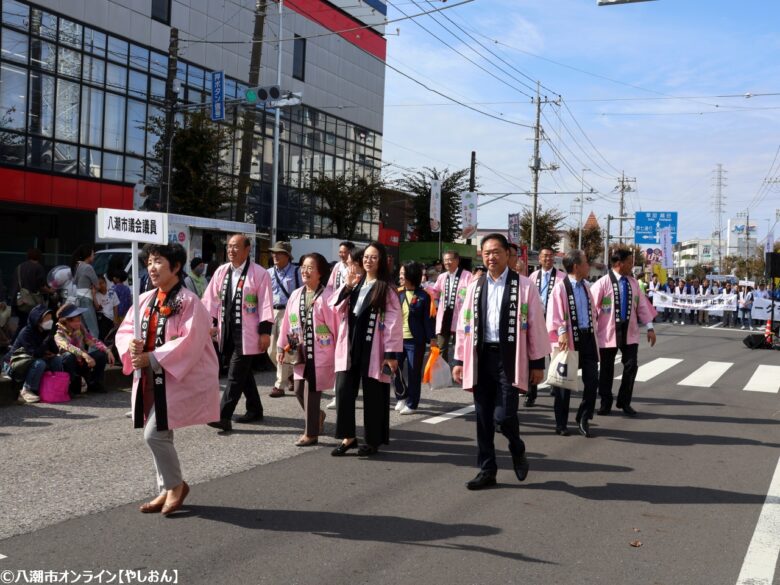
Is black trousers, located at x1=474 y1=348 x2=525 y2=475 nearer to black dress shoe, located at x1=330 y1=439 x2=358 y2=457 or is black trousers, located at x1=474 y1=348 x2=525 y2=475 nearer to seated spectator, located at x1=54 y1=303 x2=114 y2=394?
black dress shoe, located at x1=330 y1=439 x2=358 y2=457

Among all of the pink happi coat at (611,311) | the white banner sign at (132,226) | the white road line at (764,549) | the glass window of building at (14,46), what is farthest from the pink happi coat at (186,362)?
the glass window of building at (14,46)

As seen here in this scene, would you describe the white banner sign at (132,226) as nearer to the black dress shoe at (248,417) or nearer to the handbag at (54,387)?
the black dress shoe at (248,417)

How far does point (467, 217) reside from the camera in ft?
108

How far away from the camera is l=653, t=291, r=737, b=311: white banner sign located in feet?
96.7

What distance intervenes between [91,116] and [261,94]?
778 centimetres

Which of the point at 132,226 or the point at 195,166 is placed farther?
the point at 195,166

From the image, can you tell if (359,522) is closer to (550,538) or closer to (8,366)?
(550,538)

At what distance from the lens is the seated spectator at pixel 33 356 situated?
8.51 m

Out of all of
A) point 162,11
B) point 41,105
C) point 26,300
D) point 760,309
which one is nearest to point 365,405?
point 26,300

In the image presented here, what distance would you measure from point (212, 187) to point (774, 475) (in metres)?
19.5

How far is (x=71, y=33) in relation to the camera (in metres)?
23.8

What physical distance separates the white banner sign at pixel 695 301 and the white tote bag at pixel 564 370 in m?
24.6

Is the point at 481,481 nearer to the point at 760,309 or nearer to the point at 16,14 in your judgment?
the point at 16,14

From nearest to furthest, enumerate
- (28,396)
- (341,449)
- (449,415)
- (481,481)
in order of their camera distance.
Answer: (481,481) < (341,449) < (28,396) < (449,415)
